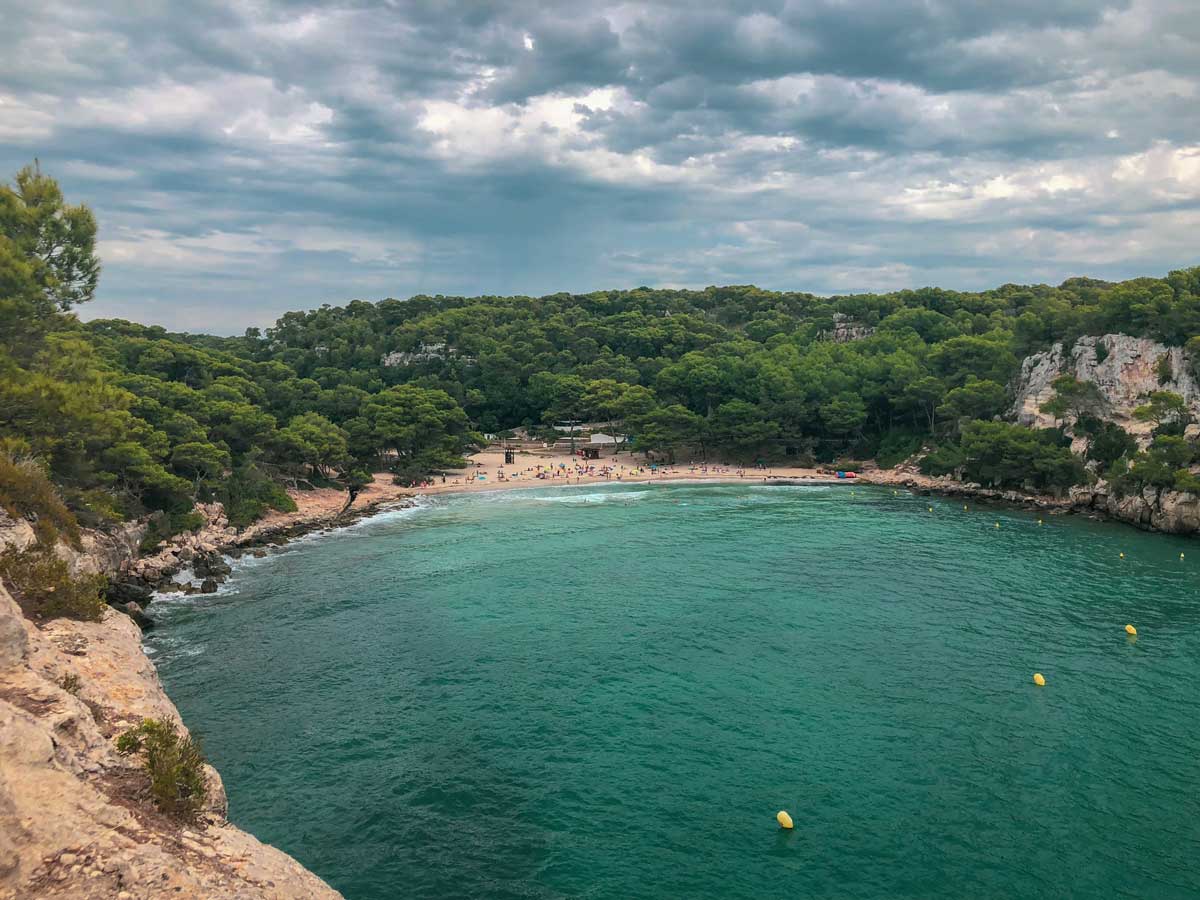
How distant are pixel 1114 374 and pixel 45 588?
72.9 meters

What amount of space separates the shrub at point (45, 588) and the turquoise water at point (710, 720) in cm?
524

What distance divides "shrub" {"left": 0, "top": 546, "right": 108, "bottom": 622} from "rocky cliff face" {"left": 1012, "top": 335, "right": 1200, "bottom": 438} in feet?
219

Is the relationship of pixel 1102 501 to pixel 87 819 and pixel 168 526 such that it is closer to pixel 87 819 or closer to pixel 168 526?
pixel 87 819

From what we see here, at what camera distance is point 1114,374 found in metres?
60.0

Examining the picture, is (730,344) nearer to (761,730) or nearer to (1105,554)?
(1105,554)

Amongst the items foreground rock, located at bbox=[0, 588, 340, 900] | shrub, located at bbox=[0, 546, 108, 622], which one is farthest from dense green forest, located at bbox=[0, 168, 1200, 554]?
foreground rock, located at bbox=[0, 588, 340, 900]

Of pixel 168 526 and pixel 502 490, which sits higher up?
pixel 168 526

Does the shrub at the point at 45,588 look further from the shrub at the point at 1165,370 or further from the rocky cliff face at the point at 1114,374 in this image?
the shrub at the point at 1165,370

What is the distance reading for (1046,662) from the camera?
1013 inches

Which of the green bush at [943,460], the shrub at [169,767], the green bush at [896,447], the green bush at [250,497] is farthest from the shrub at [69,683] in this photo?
the green bush at [896,447]

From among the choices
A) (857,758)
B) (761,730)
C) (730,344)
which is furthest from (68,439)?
(730,344)

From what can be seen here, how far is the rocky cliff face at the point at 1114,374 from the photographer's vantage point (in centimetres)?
5603

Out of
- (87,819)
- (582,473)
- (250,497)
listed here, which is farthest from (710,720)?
(582,473)

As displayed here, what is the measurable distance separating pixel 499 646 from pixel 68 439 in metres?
21.1
